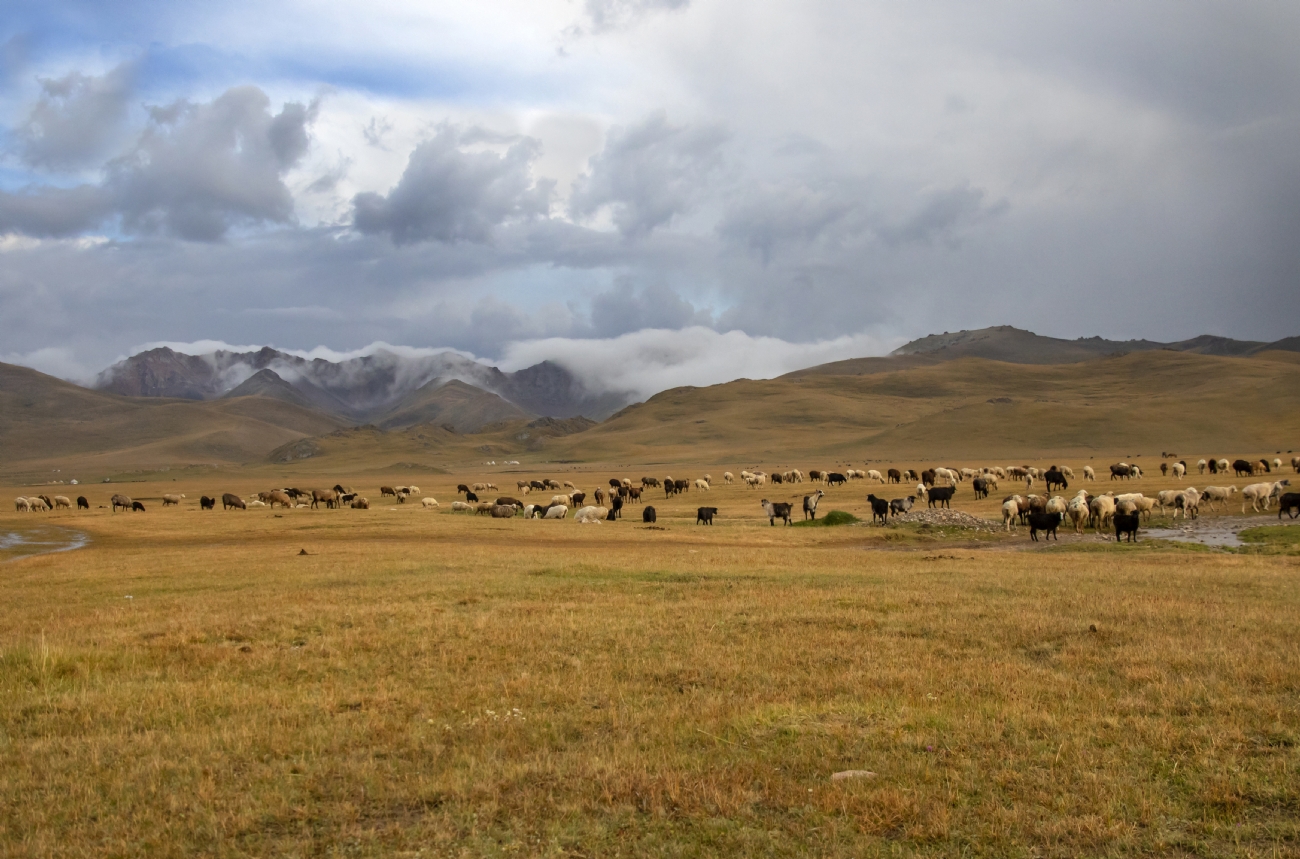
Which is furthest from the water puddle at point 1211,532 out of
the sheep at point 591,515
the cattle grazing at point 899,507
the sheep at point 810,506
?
the sheep at point 591,515

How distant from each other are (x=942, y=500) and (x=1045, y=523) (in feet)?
56.8

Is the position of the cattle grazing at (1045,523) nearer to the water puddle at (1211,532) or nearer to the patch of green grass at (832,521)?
the water puddle at (1211,532)

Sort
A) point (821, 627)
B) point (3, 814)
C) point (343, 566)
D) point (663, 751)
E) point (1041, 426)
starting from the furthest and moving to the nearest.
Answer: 1. point (1041, 426)
2. point (343, 566)
3. point (821, 627)
4. point (663, 751)
5. point (3, 814)

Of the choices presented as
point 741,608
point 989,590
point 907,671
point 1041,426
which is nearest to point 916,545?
point 989,590

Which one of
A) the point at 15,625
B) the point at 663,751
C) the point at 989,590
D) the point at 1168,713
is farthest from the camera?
the point at 989,590

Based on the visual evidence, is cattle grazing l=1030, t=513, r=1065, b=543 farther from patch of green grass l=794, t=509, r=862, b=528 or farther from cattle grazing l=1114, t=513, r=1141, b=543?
patch of green grass l=794, t=509, r=862, b=528

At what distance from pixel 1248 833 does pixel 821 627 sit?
796 centimetres

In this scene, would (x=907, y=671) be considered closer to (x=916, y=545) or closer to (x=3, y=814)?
(x=3, y=814)

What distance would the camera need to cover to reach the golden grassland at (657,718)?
21.8 feet

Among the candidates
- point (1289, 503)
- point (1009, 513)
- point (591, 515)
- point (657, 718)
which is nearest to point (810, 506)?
point (1009, 513)

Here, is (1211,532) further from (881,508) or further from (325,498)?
(325,498)

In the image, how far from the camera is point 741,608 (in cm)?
1599

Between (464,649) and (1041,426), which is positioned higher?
(1041,426)

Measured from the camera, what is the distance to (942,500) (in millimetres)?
51250
